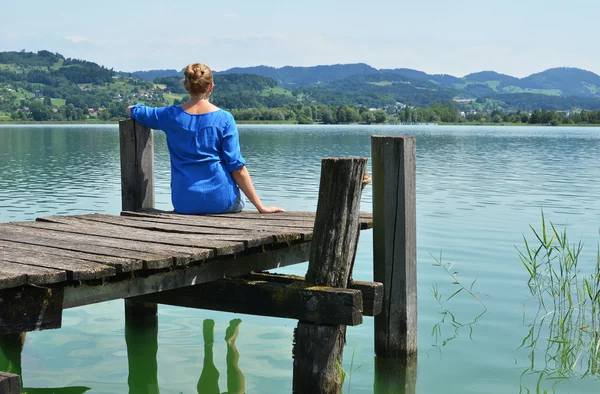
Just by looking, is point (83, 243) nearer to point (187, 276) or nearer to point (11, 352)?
point (187, 276)

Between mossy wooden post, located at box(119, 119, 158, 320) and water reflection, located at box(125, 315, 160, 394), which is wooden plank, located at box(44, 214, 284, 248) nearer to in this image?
mossy wooden post, located at box(119, 119, 158, 320)

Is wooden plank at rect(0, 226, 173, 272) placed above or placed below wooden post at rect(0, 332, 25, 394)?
above

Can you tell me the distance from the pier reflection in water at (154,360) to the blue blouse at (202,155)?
1.44 meters

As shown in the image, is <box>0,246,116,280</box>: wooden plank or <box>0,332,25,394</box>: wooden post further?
<box>0,332,25,394</box>: wooden post

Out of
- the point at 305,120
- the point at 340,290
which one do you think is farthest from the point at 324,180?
the point at 305,120

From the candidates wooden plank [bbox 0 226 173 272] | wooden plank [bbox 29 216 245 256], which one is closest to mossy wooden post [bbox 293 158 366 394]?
wooden plank [bbox 29 216 245 256]

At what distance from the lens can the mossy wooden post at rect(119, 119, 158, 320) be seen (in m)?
7.46

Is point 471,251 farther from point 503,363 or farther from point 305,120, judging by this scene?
point 305,120

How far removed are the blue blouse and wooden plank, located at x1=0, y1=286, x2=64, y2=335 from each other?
278cm

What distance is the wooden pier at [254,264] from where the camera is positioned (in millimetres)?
4449

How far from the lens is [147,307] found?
795cm

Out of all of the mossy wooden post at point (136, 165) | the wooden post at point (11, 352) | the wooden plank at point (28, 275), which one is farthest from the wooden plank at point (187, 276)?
the wooden post at point (11, 352)

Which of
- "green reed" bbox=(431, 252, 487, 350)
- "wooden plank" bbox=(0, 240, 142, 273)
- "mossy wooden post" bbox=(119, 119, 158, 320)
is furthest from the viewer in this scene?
"green reed" bbox=(431, 252, 487, 350)

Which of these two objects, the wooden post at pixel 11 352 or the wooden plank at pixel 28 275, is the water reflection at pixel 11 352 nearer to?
the wooden post at pixel 11 352
